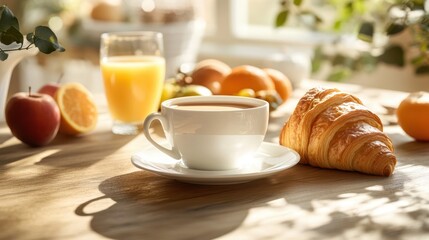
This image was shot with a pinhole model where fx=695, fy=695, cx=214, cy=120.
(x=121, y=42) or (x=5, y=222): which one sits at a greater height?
(x=121, y=42)

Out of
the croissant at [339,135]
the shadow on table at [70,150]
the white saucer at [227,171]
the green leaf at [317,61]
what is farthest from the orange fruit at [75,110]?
the green leaf at [317,61]

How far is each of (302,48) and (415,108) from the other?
203cm

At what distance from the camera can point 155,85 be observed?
150 centimetres

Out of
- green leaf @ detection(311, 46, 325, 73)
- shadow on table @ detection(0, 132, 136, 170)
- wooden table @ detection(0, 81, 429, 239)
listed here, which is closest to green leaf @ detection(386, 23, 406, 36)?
wooden table @ detection(0, 81, 429, 239)

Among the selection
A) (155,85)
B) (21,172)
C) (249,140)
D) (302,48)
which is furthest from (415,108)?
(302,48)

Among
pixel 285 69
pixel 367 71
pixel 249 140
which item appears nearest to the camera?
pixel 249 140

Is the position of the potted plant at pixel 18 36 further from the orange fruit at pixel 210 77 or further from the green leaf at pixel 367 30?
the green leaf at pixel 367 30

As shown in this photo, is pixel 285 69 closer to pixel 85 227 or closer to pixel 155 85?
pixel 155 85

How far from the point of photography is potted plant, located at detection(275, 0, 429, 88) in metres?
1.50

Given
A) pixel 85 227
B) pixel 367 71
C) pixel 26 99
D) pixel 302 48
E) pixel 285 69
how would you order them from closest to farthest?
1. pixel 85 227
2. pixel 26 99
3. pixel 285 69
4. pixel 367 71
5. pixel 302 48

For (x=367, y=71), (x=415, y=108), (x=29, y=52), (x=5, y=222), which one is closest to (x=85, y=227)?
(x=5, y=222)

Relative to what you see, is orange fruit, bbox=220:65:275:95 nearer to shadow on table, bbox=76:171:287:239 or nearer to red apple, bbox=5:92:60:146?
red apple, bbox=5:92:60:146

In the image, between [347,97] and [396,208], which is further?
[347,97]

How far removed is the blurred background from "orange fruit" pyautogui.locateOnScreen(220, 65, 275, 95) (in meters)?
0.68
